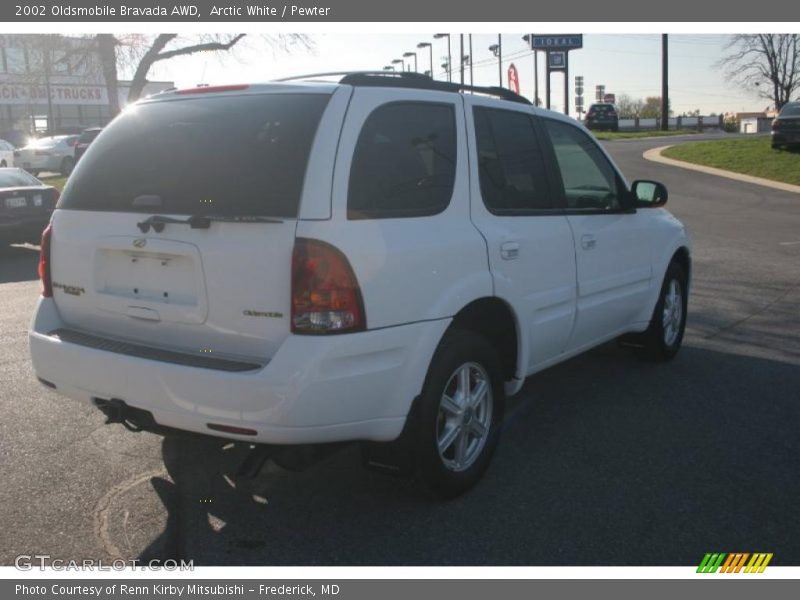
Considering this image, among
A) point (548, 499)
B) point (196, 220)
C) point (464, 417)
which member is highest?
point (196, 220)

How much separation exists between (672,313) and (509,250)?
2.68 m

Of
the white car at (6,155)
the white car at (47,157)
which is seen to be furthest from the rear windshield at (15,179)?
the white car at (47,157)

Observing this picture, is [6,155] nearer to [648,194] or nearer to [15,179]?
[15,179]

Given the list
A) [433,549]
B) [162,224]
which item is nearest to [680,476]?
[433,549]

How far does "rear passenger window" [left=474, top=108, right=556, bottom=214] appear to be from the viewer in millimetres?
4312

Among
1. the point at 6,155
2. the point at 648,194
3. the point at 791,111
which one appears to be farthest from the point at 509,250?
the point at 6,155

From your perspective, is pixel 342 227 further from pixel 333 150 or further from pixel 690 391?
pixel 690 391

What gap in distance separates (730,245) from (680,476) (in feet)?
31.0

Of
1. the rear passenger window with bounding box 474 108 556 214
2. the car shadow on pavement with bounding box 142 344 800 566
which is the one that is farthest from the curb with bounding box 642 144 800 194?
the rear passenger window with bounding box 474 108 556 214

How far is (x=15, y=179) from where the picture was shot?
13492mm

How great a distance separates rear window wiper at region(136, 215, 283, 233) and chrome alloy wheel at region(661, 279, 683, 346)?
3.83m

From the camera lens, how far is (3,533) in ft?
11.9

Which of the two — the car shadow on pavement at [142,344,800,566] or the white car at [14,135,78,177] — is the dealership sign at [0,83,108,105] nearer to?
the white car at [14,135,78,177]
